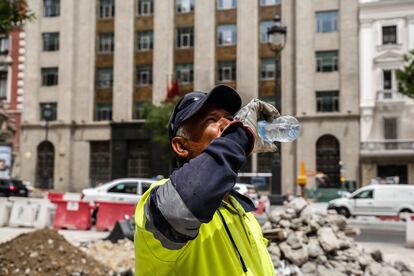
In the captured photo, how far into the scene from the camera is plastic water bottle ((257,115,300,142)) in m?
1.45

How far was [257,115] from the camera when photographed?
1.43 metres

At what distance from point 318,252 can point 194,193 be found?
6.86 m

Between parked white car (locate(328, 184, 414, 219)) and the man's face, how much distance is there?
2052 cm

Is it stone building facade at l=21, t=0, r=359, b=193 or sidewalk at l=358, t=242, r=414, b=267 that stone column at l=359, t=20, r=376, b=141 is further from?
sidewalk at l=358, t=242, r=414, b=267

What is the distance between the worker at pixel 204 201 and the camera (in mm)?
1178

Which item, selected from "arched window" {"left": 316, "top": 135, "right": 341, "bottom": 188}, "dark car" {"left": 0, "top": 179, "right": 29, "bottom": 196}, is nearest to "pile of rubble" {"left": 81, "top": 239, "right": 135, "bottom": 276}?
"dark car" {"left": 0, "top": 179, "right": 29, "bottom": 196}

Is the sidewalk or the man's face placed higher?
the man's face

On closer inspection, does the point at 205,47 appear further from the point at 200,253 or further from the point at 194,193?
the point at 194,193

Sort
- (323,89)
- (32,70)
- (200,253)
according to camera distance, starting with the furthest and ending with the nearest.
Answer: (32,70) < (323,89) < (200,253)

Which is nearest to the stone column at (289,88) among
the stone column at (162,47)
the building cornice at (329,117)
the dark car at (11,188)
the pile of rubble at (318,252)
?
the building cornice at (329,117)

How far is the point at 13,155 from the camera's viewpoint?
39531mm

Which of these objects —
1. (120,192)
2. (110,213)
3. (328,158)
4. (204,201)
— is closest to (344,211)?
(120,192)

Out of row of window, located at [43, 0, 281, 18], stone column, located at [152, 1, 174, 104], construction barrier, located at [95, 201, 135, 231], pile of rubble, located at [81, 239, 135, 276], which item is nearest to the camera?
pile of rubble, located at [81, 239, 135, 276]

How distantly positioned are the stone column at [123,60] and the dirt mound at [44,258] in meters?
31.3
